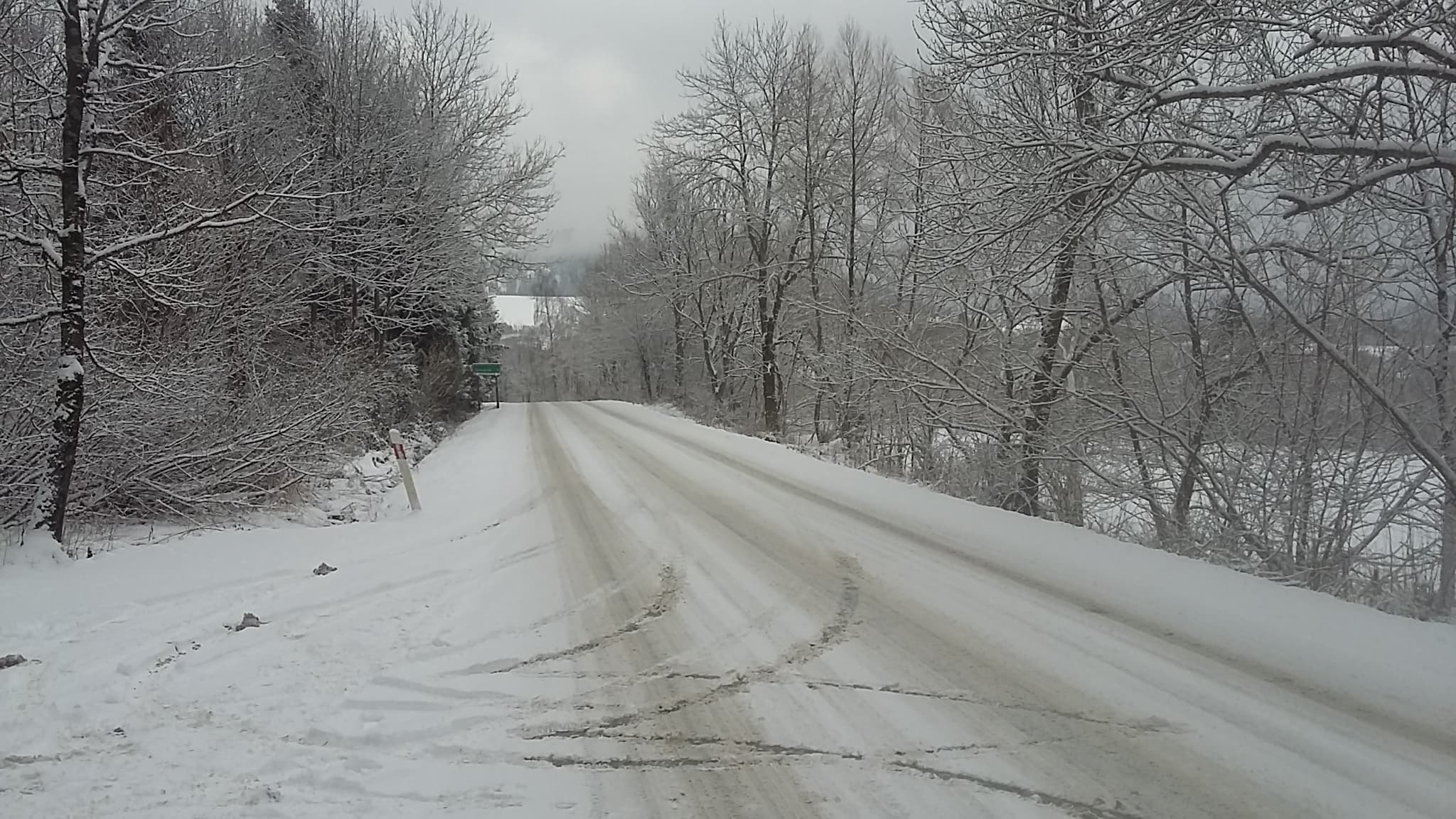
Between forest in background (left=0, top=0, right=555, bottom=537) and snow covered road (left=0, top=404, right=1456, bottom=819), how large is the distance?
7.05 feet

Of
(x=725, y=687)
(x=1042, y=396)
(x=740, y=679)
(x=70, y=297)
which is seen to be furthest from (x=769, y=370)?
(x=725, y=687)

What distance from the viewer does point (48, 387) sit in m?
8.02

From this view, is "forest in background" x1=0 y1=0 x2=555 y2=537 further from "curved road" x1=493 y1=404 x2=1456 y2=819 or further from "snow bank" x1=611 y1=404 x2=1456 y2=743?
"snow bank" x1=611 y1=404 x2=1456 y2=743

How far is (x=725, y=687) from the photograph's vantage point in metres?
4.27

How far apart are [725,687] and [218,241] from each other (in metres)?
11.6

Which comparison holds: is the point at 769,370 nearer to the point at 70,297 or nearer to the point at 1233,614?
the point at 70,297

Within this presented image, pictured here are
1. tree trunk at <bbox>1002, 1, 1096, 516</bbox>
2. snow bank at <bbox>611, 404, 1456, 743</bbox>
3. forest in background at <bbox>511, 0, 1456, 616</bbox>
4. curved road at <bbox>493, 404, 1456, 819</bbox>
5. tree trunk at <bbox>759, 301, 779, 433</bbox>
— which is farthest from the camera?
tree trunk at <bbox>759, 301, 779, 433</bbox>

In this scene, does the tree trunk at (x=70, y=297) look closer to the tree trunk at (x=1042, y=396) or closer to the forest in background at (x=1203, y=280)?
the forest in background at (x=1203, y=280)

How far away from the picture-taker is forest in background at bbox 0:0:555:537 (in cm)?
750

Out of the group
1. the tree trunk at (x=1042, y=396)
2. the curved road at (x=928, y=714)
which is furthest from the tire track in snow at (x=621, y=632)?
the tree trunk at (x=1042, y=396)

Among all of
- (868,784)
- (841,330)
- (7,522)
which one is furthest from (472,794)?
(841,330)

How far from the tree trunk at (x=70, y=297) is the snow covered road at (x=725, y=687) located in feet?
2.73

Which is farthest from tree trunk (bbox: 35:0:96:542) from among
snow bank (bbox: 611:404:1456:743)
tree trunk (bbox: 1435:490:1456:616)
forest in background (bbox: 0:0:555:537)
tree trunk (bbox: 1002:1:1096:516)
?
tree trunk (bbox: 1435:490:1456:616)

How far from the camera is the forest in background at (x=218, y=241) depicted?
295 inches
